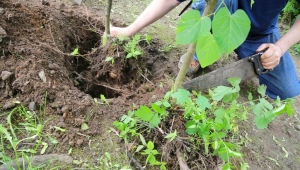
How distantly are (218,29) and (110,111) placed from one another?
92cm

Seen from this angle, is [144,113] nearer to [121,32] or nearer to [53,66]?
[53,66]

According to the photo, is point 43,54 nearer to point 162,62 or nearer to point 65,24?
point 65,24

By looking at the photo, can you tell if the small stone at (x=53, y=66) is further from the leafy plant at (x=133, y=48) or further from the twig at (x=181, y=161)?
the twig at (x=181, y=161)

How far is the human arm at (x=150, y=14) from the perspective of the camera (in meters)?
Result: 2.09

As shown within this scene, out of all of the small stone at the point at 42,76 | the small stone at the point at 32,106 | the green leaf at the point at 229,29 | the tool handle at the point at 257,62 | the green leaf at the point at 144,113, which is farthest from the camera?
the tool handle at the point at 257,62

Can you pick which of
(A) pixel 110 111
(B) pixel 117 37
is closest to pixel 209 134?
(A) pixel 110 111

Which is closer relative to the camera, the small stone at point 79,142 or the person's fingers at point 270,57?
the small stone at point 79,142

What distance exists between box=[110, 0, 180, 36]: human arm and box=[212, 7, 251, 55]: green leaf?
114cm

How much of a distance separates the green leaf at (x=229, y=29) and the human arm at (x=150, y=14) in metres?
1.14

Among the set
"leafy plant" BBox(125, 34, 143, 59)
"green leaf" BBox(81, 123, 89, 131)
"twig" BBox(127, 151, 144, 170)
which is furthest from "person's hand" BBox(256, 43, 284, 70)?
"green leaf" BBox(81, 123, 89, 131)

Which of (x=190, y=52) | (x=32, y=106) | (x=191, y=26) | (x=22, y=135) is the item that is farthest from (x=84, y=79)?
(x=191, y=26)

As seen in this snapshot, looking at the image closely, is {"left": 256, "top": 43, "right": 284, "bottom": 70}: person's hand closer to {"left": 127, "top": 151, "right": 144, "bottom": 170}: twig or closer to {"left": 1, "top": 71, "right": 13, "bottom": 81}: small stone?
{"left": 127, "top": 151, "right": 144, "bottom": 170}: twig

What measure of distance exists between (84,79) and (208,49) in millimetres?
1323

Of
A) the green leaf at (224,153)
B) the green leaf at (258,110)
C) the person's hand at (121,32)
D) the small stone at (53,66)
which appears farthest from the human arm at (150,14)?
the green leaf at (224,153)
